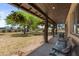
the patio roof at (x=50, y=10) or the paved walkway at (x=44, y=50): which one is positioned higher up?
the patio roof at (x=50, y=10)

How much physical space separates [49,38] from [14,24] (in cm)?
55

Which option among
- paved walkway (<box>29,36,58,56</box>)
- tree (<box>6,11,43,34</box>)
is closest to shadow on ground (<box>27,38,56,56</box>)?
paved walkway (<box>29,36,58,56</box>)

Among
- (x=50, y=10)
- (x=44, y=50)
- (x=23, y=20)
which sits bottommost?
(x=44, y=50)

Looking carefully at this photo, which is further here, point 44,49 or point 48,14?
point 48,14

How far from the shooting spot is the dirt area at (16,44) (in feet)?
8.79

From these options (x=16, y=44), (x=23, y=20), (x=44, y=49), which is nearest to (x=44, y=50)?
(x=44, y=49)

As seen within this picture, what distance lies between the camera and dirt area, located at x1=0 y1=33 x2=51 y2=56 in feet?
8.79

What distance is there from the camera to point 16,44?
271cm

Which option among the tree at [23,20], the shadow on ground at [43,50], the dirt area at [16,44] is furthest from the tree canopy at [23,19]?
the shadow on ground at [43,50]

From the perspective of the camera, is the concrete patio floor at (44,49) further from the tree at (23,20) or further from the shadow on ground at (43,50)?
the tree at (23,20)

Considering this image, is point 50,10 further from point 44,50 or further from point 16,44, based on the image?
point 16,44

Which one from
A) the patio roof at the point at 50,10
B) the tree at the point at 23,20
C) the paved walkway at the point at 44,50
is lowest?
the paved walkway at the point at 44,50

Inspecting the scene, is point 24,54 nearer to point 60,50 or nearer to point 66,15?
point 60,50

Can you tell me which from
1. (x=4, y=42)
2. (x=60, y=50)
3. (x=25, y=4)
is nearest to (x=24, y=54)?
(x=4, y=42)
